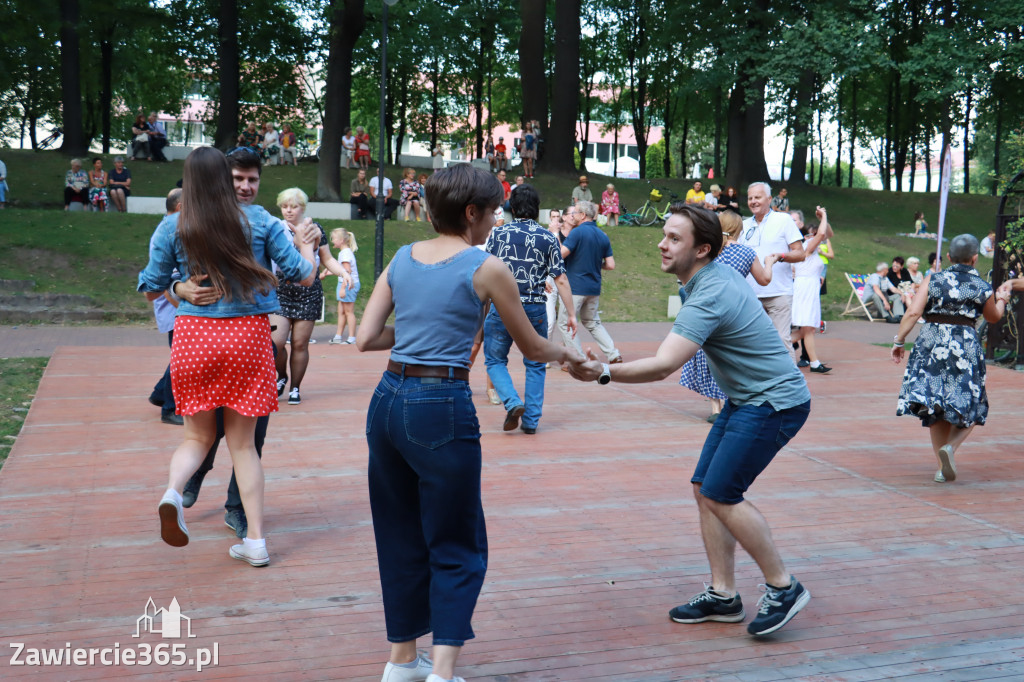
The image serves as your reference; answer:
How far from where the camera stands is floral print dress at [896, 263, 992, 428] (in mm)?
6676

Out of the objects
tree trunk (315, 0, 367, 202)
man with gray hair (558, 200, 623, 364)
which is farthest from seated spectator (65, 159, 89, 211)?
man with gray hair (558, 200, 623, 364)

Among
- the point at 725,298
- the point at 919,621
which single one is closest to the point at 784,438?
the point at 725,298

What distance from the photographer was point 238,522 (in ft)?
17.0

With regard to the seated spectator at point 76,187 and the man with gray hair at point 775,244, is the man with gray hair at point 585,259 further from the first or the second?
the seated spectator at point 76,187

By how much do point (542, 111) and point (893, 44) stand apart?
558 inches

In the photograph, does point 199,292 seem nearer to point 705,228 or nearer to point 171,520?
point 171,520

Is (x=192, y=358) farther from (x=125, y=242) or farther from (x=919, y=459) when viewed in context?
(x=125, y=242)

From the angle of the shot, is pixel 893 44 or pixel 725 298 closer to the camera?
pixel 725 298

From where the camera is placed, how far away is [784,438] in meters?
3.98

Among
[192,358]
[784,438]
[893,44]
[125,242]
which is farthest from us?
[893,44]

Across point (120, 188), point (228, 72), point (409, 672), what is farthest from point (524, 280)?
point (228, 72)

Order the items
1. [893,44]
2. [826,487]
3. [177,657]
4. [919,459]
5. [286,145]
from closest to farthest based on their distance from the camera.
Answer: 1. [177,657]
2. [826,487]
3. [919,459]
4. [286,145]
5. [893,44]

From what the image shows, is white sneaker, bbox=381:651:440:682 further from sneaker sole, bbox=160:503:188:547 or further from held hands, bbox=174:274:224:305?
held hands, bbox=174:274:224:305

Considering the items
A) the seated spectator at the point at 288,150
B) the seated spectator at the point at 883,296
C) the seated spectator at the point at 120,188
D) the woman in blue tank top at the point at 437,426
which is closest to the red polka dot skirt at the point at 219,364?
the woman in blue tank top at the point at 437,426
